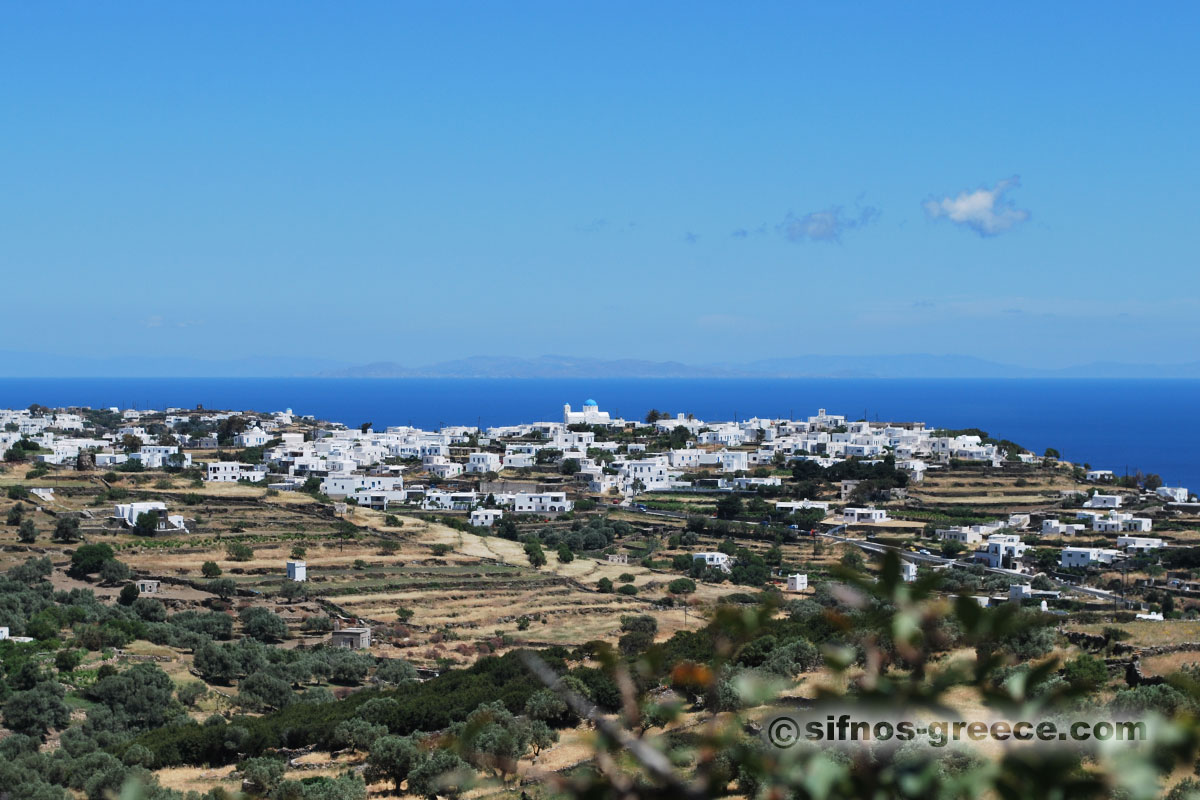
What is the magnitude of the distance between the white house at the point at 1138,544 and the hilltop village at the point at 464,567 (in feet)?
0.36

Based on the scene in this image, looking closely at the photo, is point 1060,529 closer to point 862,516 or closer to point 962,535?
point 962,535

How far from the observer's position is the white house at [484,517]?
45094 millimetres

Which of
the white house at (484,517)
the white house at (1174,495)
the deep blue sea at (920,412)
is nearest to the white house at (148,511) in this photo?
the white house at (484,517)

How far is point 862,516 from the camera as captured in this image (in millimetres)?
44375

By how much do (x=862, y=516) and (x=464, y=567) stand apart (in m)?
17.1

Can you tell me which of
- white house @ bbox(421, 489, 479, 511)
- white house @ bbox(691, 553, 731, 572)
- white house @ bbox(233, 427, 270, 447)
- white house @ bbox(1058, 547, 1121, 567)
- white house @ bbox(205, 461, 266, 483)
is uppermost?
white house @ bbox(233, 427, 270, 447)

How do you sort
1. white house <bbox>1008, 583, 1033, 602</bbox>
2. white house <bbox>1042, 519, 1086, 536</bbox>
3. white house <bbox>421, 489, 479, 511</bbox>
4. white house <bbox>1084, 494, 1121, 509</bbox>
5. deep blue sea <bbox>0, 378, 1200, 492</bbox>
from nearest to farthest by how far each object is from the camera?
white house <bbox>1008, 583, 1033, 602</bbox>
white house <bbox>1042, 519, 1086, 536</bbox>
white house <bbox>1084, 494, 1121, 509</bbox>
white house <bbox>421, 489, 479, 511</bbox>
deep blue sea <bbox>0, 378, 1200, 492</bbox>

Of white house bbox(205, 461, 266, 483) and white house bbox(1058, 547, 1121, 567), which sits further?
white house bbox(205, 461, 266, 483)

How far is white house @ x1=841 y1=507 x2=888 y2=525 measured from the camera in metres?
44.2

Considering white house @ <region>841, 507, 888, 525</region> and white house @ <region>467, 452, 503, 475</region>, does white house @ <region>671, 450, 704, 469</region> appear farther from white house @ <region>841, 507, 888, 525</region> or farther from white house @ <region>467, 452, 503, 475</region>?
white house @ <region>841, 507, 888, 525</region>

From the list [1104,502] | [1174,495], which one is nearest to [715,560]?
[1104,502]

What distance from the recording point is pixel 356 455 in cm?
5988

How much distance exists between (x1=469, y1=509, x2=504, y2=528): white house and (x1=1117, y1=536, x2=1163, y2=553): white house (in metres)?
22.8

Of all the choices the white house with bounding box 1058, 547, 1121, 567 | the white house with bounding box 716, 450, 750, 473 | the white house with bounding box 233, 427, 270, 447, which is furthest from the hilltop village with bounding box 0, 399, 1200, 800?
the white house with bounding box 233, 427, 270, 447
